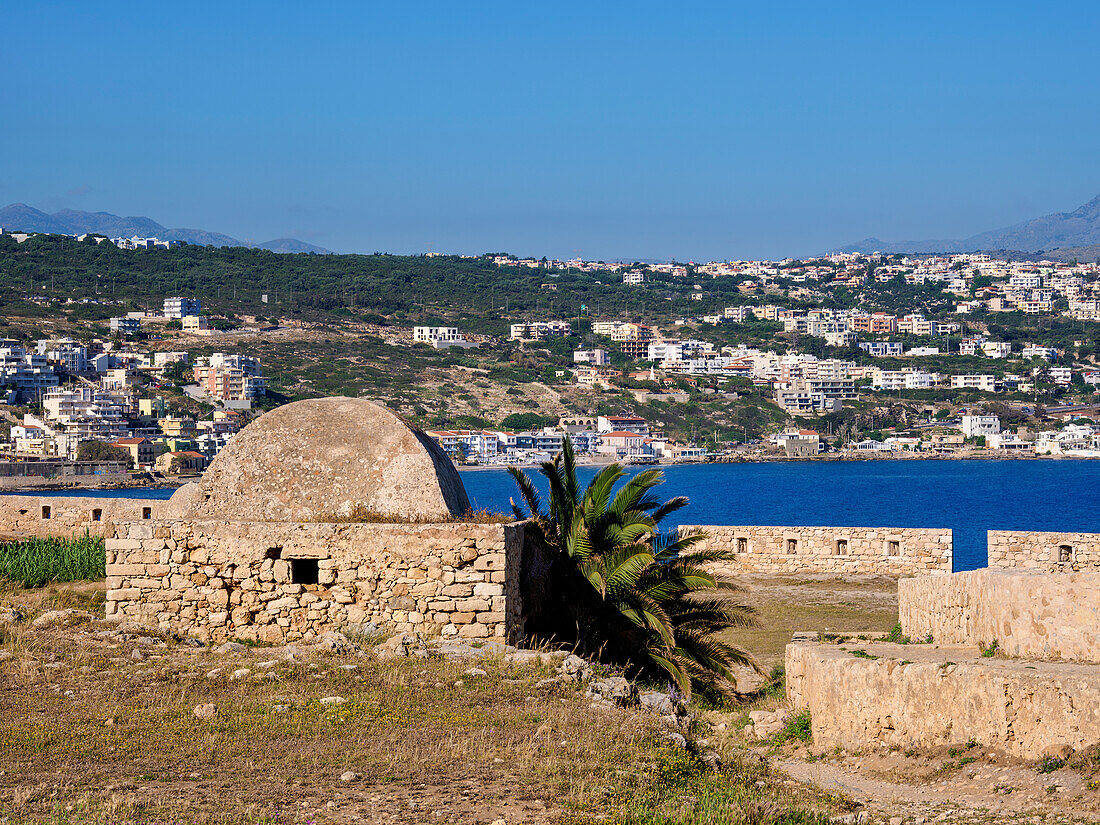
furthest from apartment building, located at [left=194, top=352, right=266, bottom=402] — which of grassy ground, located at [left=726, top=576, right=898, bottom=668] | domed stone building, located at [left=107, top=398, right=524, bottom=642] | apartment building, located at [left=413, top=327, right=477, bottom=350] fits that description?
domed stone building, located at [left=107, top=398, right=524, bottom=642]

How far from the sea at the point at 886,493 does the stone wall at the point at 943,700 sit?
2923 centimetres

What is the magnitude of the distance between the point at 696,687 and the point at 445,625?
9.13 ft

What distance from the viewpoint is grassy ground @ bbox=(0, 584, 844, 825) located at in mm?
5559

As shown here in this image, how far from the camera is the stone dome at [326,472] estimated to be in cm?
1018

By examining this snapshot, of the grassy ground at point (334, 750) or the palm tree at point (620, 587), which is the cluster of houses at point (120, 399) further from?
the grassy ground at point (334, 750)

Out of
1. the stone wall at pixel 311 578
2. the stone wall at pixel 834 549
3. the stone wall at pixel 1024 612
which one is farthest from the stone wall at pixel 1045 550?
the stone wall at pixel 311 578

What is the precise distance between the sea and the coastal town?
6.97 meters

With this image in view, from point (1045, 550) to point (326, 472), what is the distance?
11390 mm

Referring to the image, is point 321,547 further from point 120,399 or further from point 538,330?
point 538,330

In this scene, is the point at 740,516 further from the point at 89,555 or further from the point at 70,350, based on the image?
the point at 70,350

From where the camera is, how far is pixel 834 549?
66.7 ft

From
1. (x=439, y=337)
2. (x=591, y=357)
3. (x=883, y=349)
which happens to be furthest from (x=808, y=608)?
(x=883, y=349)

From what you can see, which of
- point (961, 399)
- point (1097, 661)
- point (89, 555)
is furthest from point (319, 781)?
point (961, 399)

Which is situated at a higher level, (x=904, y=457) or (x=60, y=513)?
(x=60, y=513)
